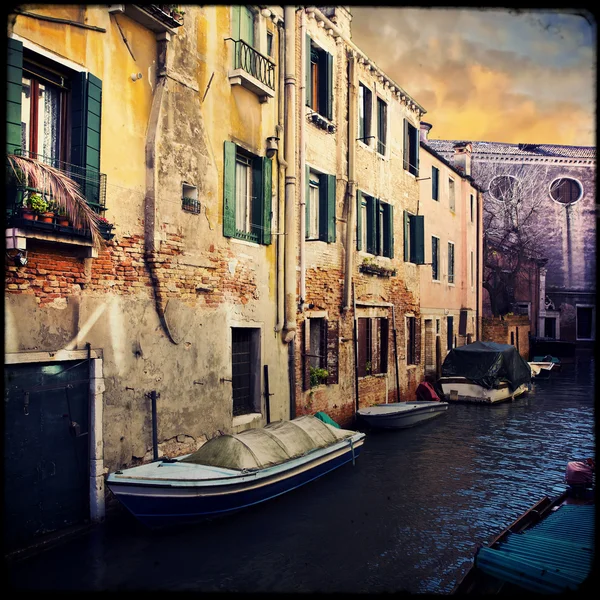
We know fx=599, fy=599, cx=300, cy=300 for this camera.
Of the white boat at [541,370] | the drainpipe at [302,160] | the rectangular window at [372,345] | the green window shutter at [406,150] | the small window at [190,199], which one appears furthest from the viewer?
the white boat at [541,370]

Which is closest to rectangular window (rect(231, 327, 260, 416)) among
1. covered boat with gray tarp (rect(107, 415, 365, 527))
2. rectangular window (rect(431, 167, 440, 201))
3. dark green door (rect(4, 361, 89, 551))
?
covered boat with gray tarp (rect(107, 415, 365, 527))

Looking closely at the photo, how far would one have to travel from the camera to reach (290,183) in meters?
11.9

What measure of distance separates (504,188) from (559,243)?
16.9ft

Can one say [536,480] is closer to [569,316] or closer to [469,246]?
[469,246]

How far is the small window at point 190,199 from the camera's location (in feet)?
30.1

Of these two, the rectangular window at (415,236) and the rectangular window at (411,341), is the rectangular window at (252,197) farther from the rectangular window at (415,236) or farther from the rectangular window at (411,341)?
the rectangular window at (411,341)

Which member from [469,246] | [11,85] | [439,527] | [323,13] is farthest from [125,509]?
[469,246]

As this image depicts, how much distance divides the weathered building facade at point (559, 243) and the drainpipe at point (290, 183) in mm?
26898

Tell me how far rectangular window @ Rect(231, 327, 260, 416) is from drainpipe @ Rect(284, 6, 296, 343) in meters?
0.91

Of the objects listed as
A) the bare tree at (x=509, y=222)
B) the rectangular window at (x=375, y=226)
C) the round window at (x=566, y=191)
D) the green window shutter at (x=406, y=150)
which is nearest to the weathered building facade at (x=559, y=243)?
the round window at (x=566, y=191)

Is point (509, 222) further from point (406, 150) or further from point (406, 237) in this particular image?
point (406, 237)

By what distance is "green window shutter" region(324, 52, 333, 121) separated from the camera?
13773mm

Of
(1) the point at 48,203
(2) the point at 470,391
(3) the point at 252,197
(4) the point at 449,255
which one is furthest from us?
(4) the point at 449,255

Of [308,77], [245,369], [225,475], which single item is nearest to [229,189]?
[245,369]
